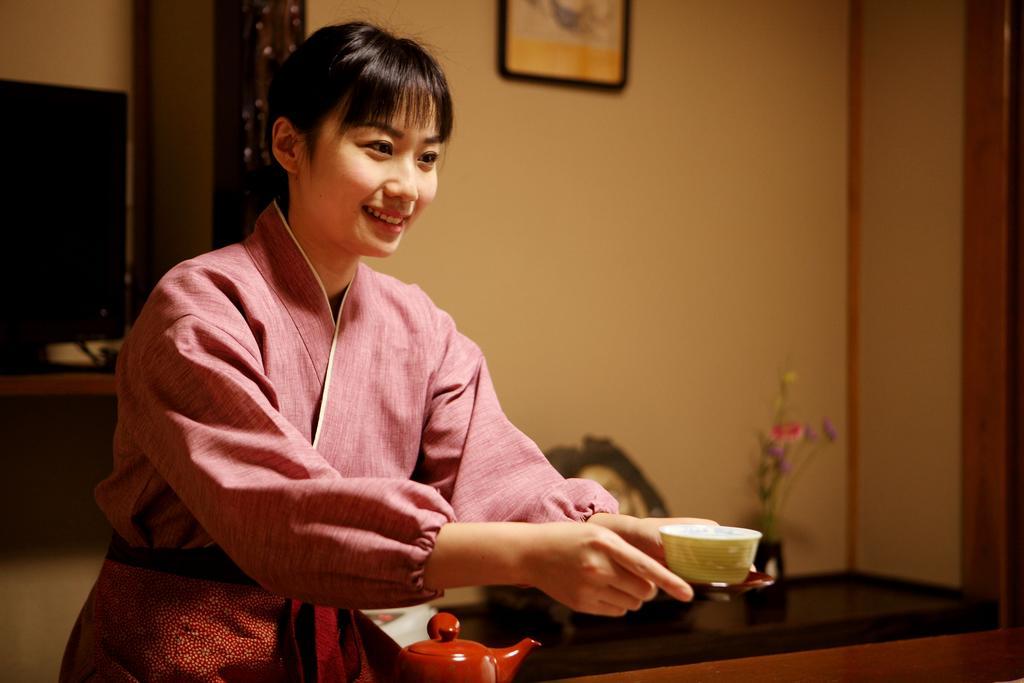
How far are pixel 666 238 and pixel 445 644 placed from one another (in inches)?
92.2

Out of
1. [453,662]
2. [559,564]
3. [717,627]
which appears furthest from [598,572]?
[717,627]

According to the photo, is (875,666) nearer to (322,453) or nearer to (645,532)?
(645,532)

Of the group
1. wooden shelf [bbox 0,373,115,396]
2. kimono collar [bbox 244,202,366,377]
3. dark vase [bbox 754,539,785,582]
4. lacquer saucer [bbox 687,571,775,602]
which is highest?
kimono collar [bbox 244,202,366,377]

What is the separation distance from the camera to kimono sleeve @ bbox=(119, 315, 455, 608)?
4.02 feet

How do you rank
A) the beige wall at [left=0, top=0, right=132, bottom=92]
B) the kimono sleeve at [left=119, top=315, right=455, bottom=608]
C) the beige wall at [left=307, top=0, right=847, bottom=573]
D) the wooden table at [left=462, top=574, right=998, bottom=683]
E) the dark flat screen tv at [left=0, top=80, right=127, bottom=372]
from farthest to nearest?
the beige wall at [left=307, top=0, right=847, bottom=573]
the wooden table at [left=462, top=574, right=998, bottom=683]
the beige wall at [left=0, top=0, right=132, bottom=92]
the dark flat screen tv at [left=0, top=80, right=127, bottom=372]
the kimono sleeve at [left=119, top=315, right=455, bottom=608]

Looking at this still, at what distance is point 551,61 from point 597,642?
5.42ft

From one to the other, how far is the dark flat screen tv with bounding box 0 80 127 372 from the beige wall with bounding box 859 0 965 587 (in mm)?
2516

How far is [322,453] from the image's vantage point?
1605 millimetres

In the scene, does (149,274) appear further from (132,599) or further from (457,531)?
(457,531)

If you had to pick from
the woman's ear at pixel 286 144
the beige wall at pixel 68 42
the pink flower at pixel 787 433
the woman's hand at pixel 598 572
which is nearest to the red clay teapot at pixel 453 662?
the woman's hand at pixel 598 572

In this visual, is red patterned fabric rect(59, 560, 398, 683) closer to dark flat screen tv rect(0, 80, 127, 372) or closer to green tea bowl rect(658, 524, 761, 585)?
green tea bowl rect(658, 524, 761, 585)

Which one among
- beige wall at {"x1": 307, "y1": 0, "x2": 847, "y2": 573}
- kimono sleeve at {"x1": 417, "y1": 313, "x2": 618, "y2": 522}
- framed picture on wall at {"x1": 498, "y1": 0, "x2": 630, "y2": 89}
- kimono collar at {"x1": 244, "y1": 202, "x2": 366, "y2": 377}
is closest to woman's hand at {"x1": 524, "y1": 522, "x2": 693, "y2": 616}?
kimono sleeve at {"x1": 417, "y1": 313, "x2": 618, "y2": 522}

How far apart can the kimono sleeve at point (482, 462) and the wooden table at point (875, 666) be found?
0.81 feet

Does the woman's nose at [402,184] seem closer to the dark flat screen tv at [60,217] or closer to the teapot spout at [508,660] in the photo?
the teapot spout at [508,660]
